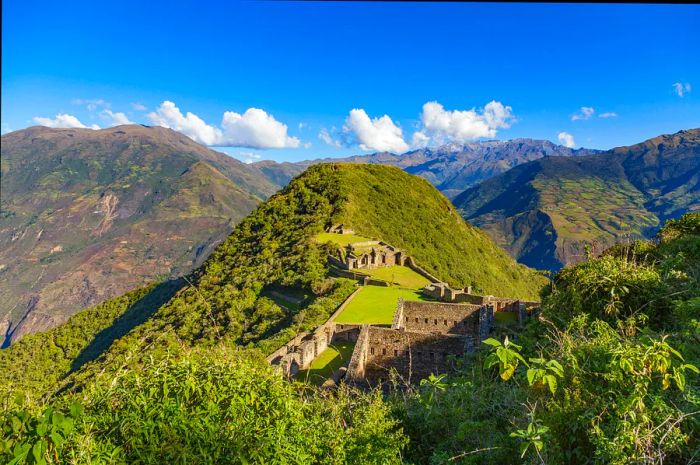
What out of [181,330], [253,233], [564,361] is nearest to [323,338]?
[564,361]

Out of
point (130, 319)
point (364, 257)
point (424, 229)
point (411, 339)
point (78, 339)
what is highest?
point (424, 229)

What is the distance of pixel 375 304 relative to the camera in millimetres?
26062

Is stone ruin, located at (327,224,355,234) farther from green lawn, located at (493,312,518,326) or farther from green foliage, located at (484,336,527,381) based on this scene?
green foliage, located at (484,336,527,381)

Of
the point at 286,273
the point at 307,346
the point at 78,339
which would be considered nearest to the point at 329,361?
the point at 307,346

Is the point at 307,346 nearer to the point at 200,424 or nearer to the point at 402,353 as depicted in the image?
the point at 402,353

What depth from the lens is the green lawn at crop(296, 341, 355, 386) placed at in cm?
1666

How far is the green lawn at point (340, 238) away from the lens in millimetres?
46722

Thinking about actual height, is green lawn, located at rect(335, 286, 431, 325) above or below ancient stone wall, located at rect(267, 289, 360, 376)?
above

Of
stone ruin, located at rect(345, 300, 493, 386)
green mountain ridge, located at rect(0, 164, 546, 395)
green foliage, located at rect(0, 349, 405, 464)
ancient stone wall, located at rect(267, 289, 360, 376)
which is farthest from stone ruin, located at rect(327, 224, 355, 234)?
green foliage, located at rect(0, 349, 405, 464)

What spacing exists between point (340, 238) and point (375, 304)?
23255 mm

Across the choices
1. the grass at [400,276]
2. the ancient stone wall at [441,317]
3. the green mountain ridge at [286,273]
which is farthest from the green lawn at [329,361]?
the grass at [400,276]

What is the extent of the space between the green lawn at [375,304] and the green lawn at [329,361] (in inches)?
119

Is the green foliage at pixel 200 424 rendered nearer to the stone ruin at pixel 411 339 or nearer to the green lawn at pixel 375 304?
the stone ruin at pixel 411 339

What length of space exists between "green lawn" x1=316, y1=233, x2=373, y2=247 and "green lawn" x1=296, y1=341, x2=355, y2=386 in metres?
25.9
